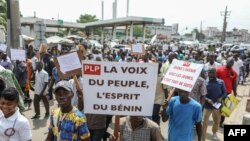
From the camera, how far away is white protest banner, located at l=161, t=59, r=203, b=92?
4.61 metres

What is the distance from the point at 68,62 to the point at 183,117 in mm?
1725

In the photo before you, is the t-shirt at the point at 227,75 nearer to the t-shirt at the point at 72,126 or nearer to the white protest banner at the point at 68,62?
the white protest banner at the point at 68,62

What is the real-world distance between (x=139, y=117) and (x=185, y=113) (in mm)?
1315

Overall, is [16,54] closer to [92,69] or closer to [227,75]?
[227,75]

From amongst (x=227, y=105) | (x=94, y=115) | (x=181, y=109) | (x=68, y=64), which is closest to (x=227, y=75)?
(x=227, y=105)

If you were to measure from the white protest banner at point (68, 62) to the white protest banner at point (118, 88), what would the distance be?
0.93 meters

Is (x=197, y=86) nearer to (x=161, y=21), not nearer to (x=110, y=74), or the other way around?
(x=110, y=74)

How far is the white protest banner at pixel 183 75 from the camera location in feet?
15.1

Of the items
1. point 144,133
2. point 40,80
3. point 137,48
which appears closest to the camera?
point 144,133

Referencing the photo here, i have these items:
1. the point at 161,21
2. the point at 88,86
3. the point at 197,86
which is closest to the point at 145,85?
the point at 88,86

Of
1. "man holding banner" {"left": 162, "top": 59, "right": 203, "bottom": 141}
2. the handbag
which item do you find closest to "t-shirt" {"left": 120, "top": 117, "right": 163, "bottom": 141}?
"man holding banner" {"left": 162, "top": 59, "right": 203, "bottom": 141}

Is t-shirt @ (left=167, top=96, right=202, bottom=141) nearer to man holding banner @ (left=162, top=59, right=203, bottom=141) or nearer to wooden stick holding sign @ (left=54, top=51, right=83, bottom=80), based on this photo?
man holding banner @ (left=162, top=59, right=203, bottom=141)

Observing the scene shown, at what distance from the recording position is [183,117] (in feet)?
16.0

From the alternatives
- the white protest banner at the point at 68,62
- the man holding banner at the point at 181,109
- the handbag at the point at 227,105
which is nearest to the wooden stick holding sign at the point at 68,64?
the white protest banner at the point at 68,62
